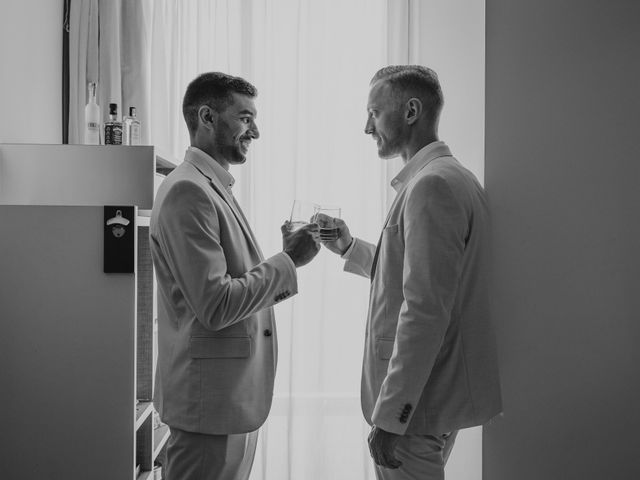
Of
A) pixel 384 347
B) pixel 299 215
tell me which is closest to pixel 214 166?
pixel 299 215

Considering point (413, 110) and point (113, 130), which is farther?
point (113, 130)

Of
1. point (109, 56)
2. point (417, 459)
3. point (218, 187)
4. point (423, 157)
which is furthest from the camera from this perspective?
point (109, 56)

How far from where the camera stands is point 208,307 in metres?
1.52

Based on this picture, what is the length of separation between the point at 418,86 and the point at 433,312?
698 mm

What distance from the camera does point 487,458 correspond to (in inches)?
85.7

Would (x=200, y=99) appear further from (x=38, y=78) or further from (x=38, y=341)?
(x=38, y=78)

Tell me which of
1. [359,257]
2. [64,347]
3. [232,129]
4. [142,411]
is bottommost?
[142,411]

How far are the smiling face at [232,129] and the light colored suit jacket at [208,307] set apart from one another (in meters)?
0.11

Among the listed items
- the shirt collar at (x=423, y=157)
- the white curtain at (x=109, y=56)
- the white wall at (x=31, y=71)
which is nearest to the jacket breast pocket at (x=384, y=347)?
the shirt collar at (x=423, y=157)

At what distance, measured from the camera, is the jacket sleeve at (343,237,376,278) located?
6.97ft

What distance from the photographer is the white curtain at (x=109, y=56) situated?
8.94 feet

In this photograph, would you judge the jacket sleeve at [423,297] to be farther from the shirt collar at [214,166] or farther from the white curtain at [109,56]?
the white curtain at [109,56]

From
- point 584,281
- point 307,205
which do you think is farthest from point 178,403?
point 584,281

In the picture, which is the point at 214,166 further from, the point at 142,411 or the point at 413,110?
the point at 142,411
